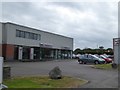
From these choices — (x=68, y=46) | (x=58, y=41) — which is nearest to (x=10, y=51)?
(x=58, y=41)

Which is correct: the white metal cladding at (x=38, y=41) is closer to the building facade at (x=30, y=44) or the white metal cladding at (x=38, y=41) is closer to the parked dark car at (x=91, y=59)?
the building facade at (x=30, y=44)

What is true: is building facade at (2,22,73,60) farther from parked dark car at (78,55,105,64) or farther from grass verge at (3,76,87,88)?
grass verge at (3,76,87,88)

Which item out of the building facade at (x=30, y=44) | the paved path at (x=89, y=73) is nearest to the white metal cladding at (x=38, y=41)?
the building facade at (x=30, y=44)

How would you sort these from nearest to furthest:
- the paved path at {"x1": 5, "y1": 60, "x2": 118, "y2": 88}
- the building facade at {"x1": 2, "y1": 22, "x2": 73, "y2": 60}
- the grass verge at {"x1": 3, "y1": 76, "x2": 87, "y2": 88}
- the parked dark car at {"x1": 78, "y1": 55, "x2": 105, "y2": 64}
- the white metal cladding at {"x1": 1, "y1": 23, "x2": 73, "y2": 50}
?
the grass verge at {"x1": 3, "y1": 76, "x2": 87, "y2": 88} < the paved path at {"x1": 5, "y1": 60, "x2": 118, "y2": 88} < the parked dark car at {"x1": 78, "y1": 55, "x2": 105, "y2": 64} < the building facade at {"x1": 2, "y1": 22, "x2": 73, "y2": 60} < the white metal cladding at {"x1": 1, "y1": 23, "x2": 73, "y2": 50}

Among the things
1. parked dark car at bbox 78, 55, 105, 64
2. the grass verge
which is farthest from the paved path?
parked dark car at bbox 78, 55, 105, 64

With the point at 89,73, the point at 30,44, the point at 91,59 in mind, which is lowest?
the point at 89,73

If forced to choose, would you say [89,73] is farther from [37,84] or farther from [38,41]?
[38,41]

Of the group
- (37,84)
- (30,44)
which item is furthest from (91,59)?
(37,84)

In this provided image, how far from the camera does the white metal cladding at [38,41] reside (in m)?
52.0

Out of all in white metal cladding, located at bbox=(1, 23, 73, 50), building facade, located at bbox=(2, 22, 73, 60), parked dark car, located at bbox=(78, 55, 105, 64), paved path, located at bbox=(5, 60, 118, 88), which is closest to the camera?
paved path, located at bbox=(5, 60, 118, 88)

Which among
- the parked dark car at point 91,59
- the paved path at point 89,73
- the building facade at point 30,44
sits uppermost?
the building facade at point 30,44

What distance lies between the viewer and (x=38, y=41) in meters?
62.6

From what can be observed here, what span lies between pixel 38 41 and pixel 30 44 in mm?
3771

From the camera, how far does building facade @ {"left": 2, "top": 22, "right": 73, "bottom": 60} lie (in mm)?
51719
